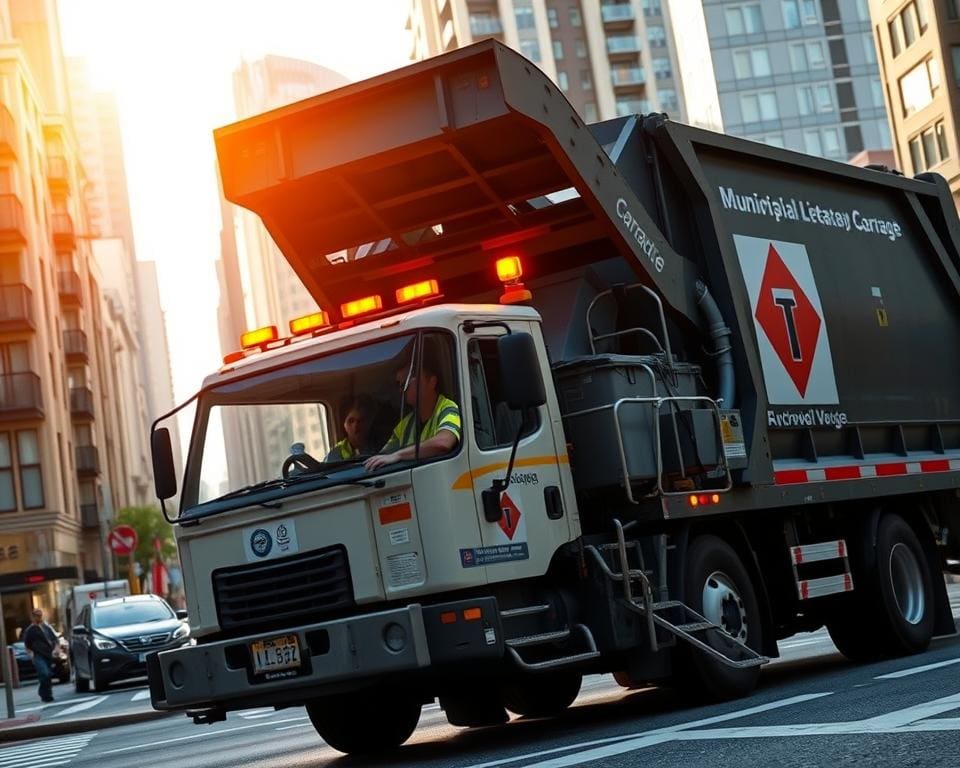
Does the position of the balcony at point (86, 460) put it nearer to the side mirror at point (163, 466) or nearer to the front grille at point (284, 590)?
the side mirror at point (163, 466)

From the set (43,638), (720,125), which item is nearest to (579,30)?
(720,125)

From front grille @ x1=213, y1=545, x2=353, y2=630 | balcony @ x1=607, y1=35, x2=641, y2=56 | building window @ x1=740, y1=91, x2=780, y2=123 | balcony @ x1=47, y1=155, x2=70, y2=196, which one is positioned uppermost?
balcony @ x1=607, y1=35, x2=641, y2=56

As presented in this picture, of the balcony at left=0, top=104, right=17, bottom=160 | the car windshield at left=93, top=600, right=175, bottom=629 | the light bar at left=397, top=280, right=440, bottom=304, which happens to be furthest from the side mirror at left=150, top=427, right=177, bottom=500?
the balcony at left=0, top=104, right=17, bottom=160

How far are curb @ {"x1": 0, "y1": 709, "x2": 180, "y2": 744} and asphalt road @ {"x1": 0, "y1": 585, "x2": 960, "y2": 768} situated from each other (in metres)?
4.58

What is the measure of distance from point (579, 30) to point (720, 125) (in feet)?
80.2

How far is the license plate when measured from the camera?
903cm

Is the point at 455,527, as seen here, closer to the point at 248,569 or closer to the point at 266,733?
the point at 248,569

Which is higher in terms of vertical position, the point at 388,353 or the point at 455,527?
the point at 388,353

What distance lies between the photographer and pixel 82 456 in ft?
218

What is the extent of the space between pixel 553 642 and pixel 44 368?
49.6m

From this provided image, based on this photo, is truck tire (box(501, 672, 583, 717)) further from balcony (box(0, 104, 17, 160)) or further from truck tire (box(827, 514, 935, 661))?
balcony (box(0, 104, 17, 160))

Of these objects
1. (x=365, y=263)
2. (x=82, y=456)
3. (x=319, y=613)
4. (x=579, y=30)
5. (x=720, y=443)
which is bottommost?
(x=319, y=613)

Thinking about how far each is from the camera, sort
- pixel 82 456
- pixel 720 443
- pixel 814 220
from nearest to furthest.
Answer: pixel 720 443, pixel 814 220, pixel 82 456

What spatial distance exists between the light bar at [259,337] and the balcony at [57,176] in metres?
59.8
